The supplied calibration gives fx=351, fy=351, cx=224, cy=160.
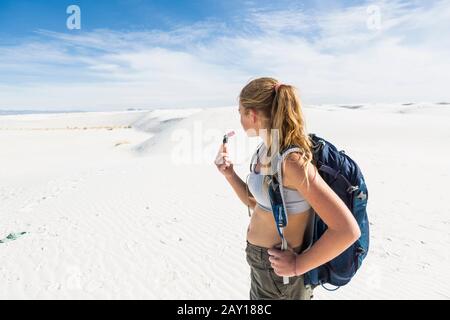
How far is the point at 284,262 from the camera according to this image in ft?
5.62

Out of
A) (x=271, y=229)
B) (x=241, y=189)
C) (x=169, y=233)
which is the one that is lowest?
(x=169, y=233)

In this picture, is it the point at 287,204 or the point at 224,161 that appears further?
the point at 224,161

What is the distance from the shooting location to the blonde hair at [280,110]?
1.61m

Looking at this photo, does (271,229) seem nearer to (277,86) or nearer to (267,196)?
(267,196)

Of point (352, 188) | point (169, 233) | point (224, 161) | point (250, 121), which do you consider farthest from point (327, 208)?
point (169, 233)

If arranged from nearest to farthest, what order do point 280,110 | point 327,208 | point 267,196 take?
point 327,208, point 280,110, point 267,196

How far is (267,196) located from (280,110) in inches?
17.7

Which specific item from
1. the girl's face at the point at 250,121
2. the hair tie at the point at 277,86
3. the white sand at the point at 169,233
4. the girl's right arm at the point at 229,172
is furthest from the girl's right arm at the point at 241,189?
the white sand at the point at 169,233

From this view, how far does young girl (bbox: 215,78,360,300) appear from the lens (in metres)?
1.52

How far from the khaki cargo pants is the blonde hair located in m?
0.61

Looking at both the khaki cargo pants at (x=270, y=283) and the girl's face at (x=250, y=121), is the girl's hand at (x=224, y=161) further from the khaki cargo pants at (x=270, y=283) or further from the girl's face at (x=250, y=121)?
the khaki cargo pants at (x=270, y=283)

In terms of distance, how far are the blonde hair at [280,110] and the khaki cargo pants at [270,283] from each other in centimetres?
61

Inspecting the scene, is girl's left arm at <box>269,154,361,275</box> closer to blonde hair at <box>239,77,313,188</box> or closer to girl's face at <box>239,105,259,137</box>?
blonde hair at <box>239,77,313,188</box>

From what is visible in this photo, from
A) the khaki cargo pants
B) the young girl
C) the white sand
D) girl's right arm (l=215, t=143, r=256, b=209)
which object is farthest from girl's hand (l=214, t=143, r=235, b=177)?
the white sand
